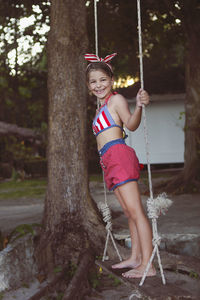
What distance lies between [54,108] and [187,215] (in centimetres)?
284

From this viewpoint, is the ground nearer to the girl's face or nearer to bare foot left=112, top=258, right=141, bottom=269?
bare foot left=112, top=258, right=141, bottom=269

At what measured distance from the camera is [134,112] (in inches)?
120

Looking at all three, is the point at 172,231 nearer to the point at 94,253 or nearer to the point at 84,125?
the point at 94,253

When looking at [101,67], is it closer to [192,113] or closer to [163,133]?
[192,113]

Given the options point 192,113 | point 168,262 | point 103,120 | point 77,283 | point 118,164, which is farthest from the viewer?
point 192,113

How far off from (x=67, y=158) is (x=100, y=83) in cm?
131

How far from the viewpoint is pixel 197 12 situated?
8.85 m

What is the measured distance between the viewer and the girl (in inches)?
123

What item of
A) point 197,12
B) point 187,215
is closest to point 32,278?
point 187,215

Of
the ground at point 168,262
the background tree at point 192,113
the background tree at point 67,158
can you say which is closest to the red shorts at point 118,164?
the ground at point 168,262

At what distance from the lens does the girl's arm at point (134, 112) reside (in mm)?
2930

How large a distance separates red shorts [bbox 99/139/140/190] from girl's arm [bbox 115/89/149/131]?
18 cm

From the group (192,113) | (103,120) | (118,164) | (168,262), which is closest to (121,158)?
(118,164)

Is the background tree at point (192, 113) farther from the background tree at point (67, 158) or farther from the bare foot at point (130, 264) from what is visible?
the bare foot at point (130, 264)
